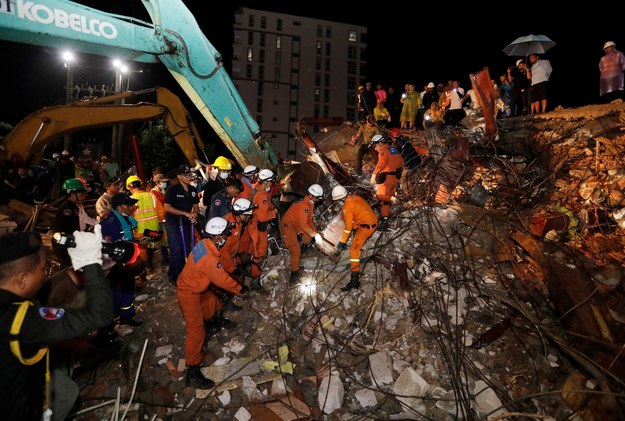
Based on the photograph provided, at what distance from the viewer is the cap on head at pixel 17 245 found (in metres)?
1.73

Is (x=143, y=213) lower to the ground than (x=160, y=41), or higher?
lower

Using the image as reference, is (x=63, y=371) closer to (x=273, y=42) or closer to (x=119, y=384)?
(x=119, y=384)

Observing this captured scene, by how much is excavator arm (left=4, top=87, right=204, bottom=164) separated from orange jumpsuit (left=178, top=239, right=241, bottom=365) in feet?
13.2

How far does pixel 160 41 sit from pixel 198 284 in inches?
145

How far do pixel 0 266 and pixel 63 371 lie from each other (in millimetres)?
1234

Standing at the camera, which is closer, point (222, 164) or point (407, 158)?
point (222, 164)

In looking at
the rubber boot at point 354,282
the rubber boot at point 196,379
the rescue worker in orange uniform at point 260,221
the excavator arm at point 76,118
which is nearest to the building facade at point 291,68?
the excavator arm at point 76,118

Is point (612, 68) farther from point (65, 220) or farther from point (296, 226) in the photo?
point (65, 220)

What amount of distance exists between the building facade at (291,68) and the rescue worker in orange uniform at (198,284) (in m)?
41.7

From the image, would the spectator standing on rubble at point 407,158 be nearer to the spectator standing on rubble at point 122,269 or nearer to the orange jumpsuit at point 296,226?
the orange jumpsuit at point 296,226

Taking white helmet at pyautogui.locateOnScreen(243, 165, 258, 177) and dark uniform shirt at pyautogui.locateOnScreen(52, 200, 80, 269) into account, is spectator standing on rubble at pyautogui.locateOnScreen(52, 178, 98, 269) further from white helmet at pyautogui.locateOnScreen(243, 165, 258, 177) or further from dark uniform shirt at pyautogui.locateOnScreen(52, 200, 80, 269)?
white helmet at pyautogui.locateOnScreen(243, 165, 258, 177)

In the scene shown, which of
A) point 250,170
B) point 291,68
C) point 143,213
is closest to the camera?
point 143,213

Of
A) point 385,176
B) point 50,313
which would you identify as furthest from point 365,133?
point 50,313

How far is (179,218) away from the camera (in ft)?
17.1
